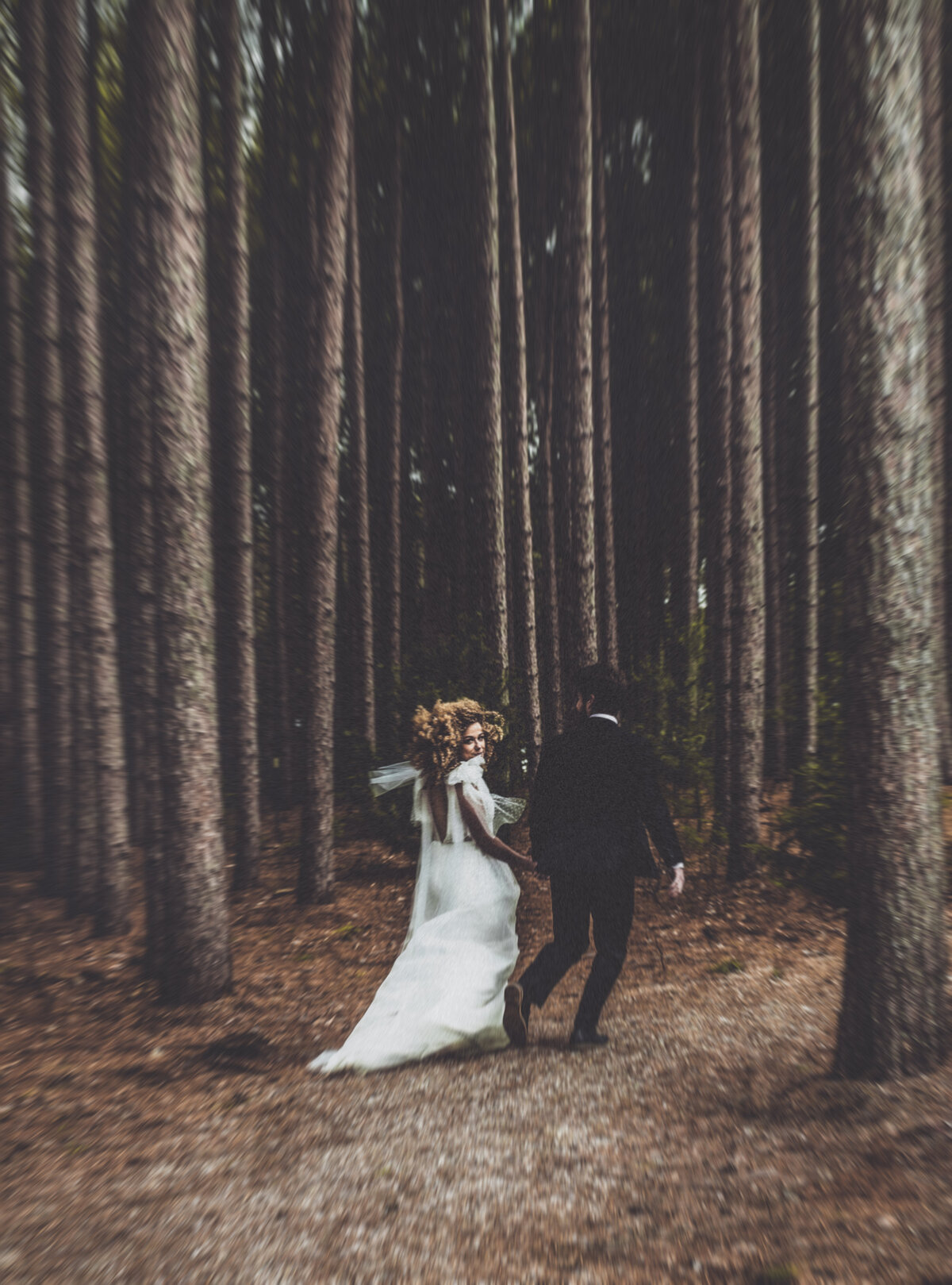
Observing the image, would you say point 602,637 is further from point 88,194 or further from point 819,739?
point 88,194

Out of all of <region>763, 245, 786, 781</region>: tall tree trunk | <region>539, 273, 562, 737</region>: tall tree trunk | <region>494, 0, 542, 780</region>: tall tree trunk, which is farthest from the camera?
<region>763, 245, 786, 781</region>: tall tree trunk

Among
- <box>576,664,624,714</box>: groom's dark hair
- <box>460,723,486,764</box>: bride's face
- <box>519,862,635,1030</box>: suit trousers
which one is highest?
<box>576,664,624,714</box>: groom's dark hair

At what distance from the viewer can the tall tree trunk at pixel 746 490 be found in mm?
7594

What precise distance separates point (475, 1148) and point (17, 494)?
367 inches

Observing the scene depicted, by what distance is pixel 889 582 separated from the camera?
3070 millimetres

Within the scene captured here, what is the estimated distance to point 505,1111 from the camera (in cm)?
336

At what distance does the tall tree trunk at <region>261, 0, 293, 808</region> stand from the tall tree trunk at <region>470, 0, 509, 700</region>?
3.25 meters

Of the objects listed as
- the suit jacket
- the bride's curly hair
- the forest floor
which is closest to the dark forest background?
the forest floor

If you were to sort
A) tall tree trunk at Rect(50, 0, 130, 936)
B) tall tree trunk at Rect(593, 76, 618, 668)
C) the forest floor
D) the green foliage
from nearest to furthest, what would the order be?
the forest floor → the green foliage → tall tree trunk at Rect(50, 0, 130, 936) → tall tree trunk at Rect(593, 76, 618, 668)

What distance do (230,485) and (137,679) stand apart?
3.82 metres

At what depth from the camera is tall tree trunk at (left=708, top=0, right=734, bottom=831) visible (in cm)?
793

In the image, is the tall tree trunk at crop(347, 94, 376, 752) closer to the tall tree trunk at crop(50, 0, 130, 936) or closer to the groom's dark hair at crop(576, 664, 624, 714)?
the tall tree trunk at crop(50, 0, 130, 936)

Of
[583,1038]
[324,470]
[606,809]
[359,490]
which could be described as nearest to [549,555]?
[359,490]

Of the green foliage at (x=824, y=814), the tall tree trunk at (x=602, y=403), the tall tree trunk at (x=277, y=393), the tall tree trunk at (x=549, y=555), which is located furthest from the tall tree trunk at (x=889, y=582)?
the tall tree trunk at (x=277, y=393)
